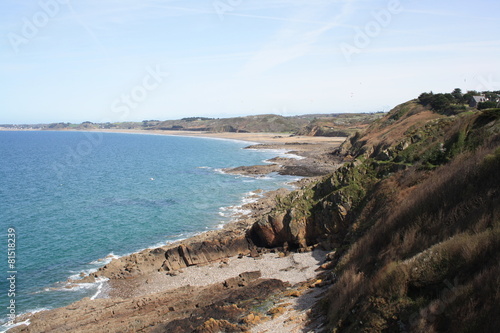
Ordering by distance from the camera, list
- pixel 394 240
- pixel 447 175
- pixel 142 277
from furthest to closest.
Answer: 1. pixel 142 277
2. pixel 447 175
3. pixel 394 240

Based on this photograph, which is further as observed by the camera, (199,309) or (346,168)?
(346,168)

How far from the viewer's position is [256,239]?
27.1m

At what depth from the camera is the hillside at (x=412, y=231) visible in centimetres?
1003

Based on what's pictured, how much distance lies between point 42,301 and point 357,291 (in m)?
18.1

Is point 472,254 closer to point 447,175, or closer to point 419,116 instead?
point 447,175

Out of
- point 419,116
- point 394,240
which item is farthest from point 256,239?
point 419,116

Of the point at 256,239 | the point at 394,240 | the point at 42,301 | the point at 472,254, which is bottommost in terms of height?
the point at 42,301

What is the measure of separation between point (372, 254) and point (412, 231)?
6.88ft

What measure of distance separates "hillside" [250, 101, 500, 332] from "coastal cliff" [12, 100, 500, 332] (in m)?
0.04

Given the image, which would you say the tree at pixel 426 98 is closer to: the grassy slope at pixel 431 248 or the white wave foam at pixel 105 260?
the grassy slope at pixel 431 248

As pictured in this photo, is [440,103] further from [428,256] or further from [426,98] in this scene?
[428,256]

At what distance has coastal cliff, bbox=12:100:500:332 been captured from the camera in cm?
1059

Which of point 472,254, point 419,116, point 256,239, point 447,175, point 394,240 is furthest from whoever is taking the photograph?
point 419,116

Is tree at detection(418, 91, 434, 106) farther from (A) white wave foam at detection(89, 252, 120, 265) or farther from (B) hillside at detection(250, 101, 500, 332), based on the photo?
(A) white wave foam at detection(89, 252, 120, 265)
